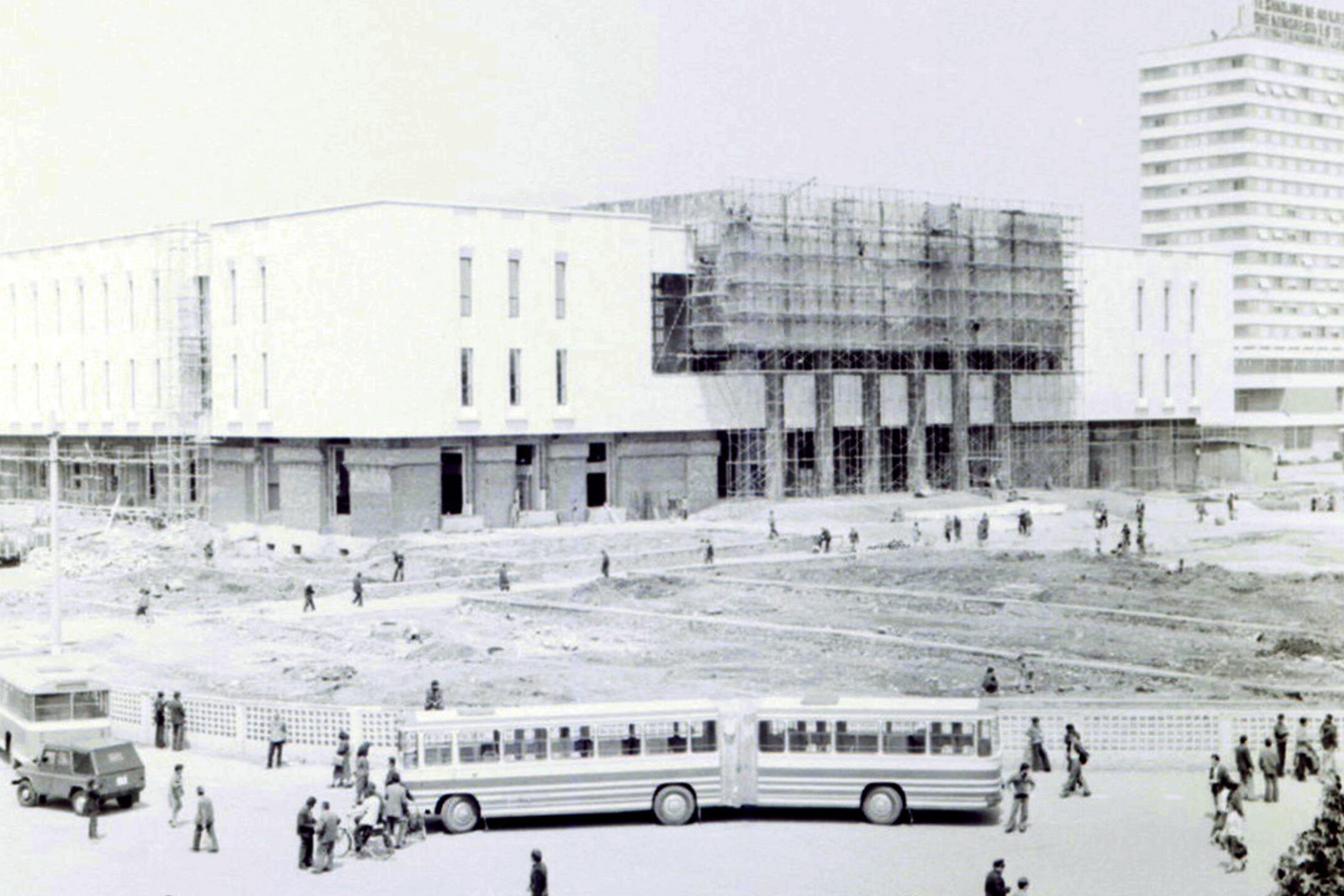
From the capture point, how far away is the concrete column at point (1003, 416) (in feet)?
296

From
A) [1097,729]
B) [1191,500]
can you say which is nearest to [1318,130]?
[1191,500]

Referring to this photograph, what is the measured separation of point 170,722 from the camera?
34.8 m

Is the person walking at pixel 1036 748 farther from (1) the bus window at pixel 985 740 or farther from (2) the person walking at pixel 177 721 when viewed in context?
(2) the person walking at pixel 177 721

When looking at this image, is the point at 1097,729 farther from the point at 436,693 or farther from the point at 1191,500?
the point at 1191,500

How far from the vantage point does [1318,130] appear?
12269 centimetres

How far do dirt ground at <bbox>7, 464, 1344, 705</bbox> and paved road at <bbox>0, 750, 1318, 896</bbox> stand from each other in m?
11.6

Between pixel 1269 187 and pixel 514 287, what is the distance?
7167 centimetres

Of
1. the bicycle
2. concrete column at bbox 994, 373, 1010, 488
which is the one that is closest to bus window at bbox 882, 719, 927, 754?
the bicycle

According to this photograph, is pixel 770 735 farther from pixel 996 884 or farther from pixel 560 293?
pixel 560 293

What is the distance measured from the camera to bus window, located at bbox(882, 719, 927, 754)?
91.0 feet

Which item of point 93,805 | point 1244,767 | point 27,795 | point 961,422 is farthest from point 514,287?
point 1244,767

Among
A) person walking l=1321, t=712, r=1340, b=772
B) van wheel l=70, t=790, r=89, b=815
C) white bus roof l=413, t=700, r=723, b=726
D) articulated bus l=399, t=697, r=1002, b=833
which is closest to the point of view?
articulated bus l=399, t=697, r=1002, b=833

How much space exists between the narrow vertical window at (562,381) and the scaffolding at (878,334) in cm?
784

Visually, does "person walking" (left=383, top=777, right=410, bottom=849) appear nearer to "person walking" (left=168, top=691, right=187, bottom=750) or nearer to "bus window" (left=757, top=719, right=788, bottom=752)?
"bus window" (left=757, top=719, right=788, bottom=752)
